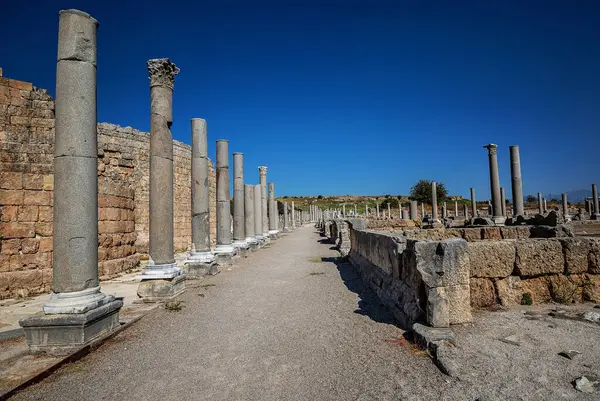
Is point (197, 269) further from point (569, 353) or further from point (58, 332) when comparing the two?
point (569, 353)

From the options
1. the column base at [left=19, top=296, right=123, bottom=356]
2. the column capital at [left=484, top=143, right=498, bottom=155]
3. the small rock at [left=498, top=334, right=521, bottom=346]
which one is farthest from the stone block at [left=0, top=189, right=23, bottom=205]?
the column capital at [left=484, top=143, right=498, bottom=155]

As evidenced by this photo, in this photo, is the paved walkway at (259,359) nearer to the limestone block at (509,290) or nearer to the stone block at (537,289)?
the limestone block at (509,290)

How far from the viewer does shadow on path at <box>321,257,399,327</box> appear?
594 cm

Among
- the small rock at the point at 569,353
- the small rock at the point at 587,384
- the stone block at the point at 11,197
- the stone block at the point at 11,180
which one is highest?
the stone block at the point at 11,180

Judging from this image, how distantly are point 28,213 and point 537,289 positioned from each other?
37.5 feet

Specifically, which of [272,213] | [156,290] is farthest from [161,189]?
[272,213]

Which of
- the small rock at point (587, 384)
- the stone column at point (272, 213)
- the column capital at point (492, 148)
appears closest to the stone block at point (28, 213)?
the small rock at point (587, 384)

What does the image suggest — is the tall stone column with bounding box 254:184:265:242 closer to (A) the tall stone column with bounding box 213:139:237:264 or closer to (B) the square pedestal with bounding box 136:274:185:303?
(A) the tall stone column with bounding box 213:139:237:264

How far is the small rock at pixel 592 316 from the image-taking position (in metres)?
4.80

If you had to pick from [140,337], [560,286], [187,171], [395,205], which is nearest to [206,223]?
[140,337]

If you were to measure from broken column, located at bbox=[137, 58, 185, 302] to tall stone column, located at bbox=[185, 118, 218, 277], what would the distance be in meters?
2.46

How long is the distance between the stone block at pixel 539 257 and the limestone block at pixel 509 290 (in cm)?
17

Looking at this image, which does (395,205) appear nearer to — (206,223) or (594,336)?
(206,223)

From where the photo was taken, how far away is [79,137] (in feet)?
16.8
